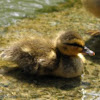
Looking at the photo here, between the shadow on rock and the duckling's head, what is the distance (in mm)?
228

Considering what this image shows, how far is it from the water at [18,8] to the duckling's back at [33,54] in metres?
1.10

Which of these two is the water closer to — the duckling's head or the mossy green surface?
the mossy green surface

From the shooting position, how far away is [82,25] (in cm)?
407

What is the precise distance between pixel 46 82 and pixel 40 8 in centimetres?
190

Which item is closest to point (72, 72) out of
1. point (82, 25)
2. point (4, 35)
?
point (4, 35)

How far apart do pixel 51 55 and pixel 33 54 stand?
0.14m

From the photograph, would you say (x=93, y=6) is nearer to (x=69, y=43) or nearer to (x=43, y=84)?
(x=69, y=43)

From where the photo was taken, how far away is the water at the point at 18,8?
13.2 ft

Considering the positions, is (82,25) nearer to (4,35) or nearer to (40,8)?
(40,8)

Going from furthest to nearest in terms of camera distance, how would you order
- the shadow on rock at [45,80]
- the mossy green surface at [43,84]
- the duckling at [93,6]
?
the duckling at [93,6] < the shadow on rock at [45,80] < the mossy green surface at [43,84]

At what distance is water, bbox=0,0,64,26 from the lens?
4035mm

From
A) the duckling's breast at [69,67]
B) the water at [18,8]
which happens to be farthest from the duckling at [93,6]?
the duckling's breast at [69,67]

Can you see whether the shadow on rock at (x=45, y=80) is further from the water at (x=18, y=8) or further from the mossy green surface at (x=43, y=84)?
the water at (x=18, y=8)

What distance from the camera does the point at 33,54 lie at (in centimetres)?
275
